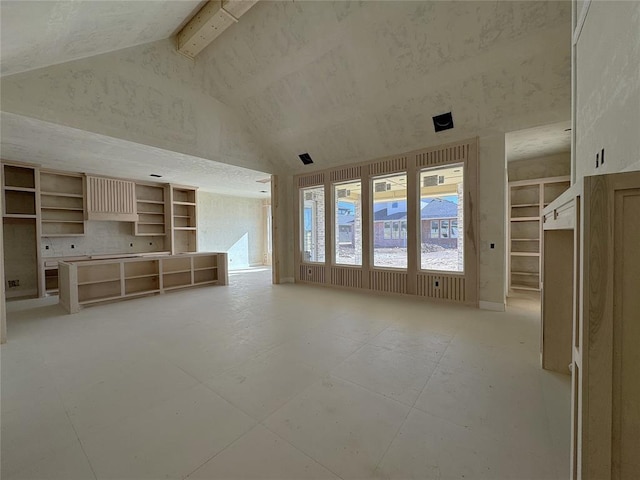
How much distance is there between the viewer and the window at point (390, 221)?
5.34 metres

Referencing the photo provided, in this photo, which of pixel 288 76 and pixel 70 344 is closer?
pixel 70 344

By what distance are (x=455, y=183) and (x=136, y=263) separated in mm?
6551

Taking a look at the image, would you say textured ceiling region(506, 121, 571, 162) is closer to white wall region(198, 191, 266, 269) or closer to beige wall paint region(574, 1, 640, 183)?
beige wall paint region(574, 1, 640, 183)

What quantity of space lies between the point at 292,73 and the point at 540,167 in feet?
18.1

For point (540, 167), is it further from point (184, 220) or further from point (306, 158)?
point (184, 220)

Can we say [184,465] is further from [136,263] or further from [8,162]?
[8,162]

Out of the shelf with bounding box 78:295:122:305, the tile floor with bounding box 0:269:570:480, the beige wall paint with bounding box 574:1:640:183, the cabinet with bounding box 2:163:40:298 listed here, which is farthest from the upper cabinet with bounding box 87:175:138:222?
the beige wall paint with bounding box 574:1:640:183

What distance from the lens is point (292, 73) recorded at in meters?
4.51

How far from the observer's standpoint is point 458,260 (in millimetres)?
4738

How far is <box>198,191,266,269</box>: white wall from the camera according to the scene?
957 cm

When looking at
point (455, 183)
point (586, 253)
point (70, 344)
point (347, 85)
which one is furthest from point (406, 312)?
point (70, 344)

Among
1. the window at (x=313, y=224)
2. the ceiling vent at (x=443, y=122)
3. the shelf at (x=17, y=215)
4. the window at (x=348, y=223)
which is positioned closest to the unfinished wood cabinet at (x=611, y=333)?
the ceiling vent at (x=443, y=122)

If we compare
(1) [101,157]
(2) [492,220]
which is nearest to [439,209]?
(2) [492,220]

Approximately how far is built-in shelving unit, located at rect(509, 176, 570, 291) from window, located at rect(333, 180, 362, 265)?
3310mm
